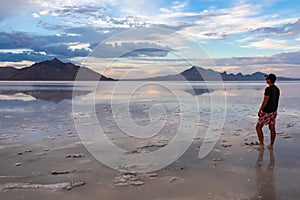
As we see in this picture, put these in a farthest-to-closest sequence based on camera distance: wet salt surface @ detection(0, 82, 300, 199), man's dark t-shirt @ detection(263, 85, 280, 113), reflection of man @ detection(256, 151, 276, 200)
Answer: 1. man's dark t-shirt @ detection(263, 85, 280, 113)
2. wet salt surface @ detection(0, 82, 300, 199)
3. reflection of man @ detection(256, 151, 276, 200)

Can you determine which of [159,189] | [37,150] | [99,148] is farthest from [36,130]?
[159,189]

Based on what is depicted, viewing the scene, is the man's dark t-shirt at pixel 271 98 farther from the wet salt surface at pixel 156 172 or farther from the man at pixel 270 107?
the wet salt surface at pixel 156 172

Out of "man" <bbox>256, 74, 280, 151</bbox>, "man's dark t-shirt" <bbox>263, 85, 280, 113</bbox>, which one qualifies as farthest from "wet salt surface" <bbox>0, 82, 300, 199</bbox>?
"man's dark t-shirt" <bbox>263, 85, 280, 113</bbox>

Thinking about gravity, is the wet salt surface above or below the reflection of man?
above

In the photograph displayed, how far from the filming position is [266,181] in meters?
6.32

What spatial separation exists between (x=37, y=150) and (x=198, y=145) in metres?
4.63

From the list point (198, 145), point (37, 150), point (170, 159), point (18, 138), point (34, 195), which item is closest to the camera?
point (34, 195)

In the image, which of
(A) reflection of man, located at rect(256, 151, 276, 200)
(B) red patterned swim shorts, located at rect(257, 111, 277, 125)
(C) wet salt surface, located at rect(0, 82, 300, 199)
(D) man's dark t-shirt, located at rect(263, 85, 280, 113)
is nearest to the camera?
(A) reflection of man, located at rect(256, 151, 276, 200)

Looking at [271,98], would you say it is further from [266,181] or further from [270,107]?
[266,181]

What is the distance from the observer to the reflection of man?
5.64m

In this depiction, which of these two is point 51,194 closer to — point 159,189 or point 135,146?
point 159,189

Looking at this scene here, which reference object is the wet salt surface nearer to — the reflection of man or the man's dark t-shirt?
the reflection of man

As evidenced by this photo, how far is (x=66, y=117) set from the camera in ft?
53.2

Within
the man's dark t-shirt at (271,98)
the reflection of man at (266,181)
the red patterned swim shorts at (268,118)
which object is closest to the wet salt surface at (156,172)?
the reflection of man at (266,181)
